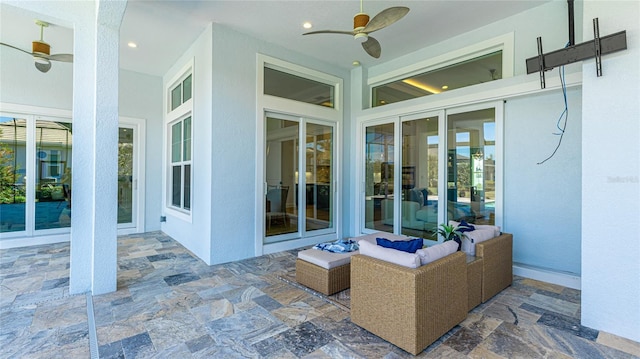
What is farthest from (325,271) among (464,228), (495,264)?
(495,264)

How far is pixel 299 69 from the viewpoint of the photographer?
4984mm

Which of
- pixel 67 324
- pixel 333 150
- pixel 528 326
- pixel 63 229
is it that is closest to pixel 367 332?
pixel 528 326

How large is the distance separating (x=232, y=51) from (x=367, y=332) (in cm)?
402

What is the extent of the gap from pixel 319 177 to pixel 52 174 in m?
5.01

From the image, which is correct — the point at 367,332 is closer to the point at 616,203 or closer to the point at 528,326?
the point at 528,326

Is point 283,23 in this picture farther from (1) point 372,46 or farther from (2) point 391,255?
(2) point 391,255

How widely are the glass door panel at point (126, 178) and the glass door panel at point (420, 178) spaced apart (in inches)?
221

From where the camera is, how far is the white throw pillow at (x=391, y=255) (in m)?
2.11

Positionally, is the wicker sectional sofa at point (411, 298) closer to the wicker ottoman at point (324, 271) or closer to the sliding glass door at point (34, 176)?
the wicker ottoman at point (324, 271)

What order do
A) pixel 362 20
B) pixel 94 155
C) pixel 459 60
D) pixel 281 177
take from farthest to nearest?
pixel 281 177, pixel 459 60, pixel 94 155, pixel 362 20

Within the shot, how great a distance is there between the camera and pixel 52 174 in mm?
5340

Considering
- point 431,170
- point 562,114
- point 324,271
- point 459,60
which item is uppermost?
point 459,60

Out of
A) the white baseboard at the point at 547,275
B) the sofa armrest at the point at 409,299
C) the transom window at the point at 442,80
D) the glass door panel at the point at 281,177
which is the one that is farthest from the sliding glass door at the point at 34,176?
the white baseboard at the point at 547,275

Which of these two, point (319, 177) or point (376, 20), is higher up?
point (376, 20)
